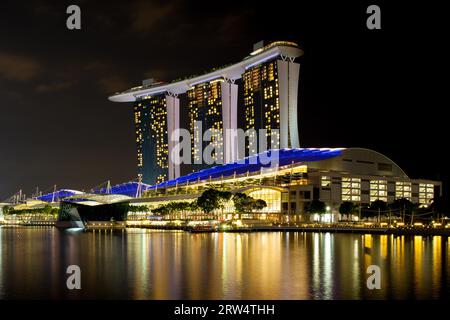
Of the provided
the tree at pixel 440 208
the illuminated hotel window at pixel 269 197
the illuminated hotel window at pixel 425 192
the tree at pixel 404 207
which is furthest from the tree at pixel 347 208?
the illuminated hotel window at pixel 425 192

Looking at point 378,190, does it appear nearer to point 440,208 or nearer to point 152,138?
point 440,208

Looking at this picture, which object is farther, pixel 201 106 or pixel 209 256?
pixel 201 106

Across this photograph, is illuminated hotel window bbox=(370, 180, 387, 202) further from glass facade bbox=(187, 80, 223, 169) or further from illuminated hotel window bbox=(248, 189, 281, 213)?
glass facade bbox=(187, 80, 223, 169)

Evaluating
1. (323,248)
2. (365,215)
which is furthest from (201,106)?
(323,248)

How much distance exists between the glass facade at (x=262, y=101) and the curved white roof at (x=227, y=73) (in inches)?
68.9

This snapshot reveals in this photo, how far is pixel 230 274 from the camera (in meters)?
30.1

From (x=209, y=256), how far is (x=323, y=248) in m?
10.8

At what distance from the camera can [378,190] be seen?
10194 centimetres

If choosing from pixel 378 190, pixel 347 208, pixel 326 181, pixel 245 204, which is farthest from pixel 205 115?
pixel 347 208

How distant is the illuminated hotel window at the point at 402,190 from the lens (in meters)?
104

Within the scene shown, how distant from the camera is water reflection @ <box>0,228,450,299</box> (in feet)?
81.3

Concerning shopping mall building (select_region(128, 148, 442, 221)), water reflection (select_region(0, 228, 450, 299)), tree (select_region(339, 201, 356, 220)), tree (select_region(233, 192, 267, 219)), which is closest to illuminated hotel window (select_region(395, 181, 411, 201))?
shopping mall building (select_region(128, 148, 442, 221))

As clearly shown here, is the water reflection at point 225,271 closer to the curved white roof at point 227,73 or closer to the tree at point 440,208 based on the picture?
the tree at point 440,208
